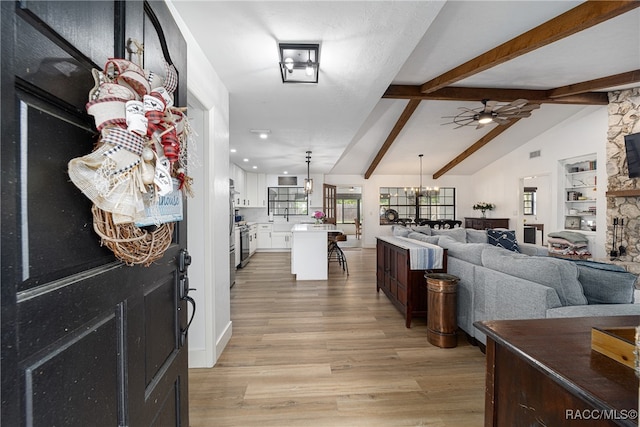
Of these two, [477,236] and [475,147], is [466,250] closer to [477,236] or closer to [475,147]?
[477,236]

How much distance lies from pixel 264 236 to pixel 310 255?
138 inches

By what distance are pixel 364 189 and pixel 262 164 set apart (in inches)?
158

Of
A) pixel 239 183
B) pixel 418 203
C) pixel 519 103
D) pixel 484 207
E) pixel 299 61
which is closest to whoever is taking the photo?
pixel 299 61

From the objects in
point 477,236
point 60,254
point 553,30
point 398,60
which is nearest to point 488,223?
point 477,236

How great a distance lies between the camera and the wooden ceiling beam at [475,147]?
669 cm

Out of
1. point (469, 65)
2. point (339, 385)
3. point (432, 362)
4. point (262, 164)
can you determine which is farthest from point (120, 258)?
point (262, 164)

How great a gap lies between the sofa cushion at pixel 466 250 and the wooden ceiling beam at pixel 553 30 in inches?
84.3

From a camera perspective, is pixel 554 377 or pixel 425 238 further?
pixel 425 238

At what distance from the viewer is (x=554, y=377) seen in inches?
29.3

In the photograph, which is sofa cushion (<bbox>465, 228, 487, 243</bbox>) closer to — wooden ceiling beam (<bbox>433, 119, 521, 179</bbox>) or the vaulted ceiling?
the vaulted ceiling

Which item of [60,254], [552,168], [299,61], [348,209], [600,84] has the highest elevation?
[600,84]

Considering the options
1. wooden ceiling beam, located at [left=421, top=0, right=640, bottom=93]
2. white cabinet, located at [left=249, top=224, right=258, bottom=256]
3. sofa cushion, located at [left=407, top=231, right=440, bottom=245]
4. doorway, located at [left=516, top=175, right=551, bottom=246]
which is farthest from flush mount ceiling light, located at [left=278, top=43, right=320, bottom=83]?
doorway, located at [left=516, top=175, right=551, bottom=246]

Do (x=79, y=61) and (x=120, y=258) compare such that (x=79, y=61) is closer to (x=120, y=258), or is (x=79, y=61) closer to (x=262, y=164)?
(x=120, y=258)

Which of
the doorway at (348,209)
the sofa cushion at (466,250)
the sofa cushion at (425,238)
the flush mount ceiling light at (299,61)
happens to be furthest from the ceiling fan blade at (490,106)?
the doorway at (348,209)
